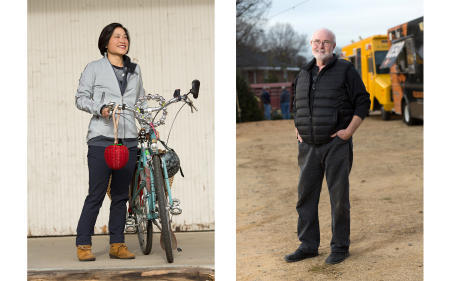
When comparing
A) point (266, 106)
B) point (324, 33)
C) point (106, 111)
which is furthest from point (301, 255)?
point (266, 106)

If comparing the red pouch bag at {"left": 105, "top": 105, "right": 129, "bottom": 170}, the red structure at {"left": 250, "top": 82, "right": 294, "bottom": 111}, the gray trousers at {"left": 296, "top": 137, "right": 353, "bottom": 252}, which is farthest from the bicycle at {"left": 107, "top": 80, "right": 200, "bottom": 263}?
the red structure at {"left": 250, "top": 82, "right": 294, "bottom": 111}

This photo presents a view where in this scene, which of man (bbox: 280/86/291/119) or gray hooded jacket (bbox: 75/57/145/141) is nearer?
gray hooded jacket (bbox: 75/57/145/141)

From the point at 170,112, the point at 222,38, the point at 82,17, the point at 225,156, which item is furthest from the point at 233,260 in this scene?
the point at 82,17

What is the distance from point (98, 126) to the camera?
3.40 m

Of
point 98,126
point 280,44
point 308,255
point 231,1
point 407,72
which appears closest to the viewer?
point 231,1

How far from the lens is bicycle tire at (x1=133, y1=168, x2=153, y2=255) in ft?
11.7

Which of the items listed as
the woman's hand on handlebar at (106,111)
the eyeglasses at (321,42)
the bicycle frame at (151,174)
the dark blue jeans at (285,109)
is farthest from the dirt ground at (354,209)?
the woman's hand on handlebar at (106,111)

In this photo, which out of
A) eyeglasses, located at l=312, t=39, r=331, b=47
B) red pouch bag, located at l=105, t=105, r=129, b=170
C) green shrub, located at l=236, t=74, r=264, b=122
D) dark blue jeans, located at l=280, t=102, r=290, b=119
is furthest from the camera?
green shrub, located at l=236, t=74, r=264, b=122

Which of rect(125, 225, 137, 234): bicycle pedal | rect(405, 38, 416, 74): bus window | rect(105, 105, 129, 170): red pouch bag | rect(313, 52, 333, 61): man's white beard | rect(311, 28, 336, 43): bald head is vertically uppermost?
rect(405, 38, 416, 74): bus window

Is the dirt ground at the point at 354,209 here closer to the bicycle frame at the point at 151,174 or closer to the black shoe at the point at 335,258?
the black shoe at the point at 335,258

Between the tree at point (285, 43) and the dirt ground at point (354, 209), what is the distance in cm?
181

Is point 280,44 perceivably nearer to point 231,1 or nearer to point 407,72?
point 407,72

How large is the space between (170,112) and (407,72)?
697 centimetres

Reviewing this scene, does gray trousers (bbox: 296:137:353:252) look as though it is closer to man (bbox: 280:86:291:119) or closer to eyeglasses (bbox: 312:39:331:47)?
eyeglasses (bbox: 312:39:331:47)
